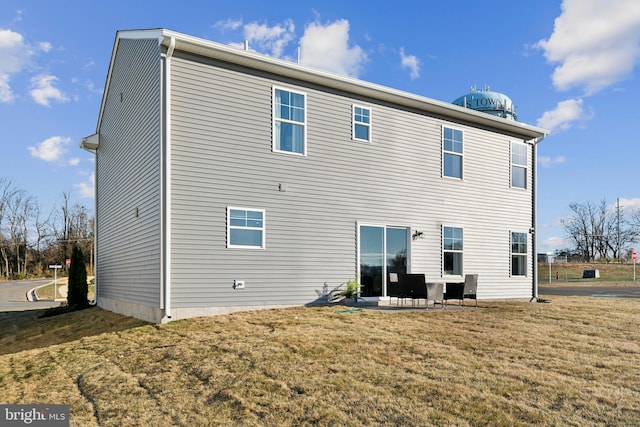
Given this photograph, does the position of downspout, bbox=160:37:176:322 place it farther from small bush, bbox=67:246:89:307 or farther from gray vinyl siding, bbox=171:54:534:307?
small bush, bbox=67:246:89:307

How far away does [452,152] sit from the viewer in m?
14.3

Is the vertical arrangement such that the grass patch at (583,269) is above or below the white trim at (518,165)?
below

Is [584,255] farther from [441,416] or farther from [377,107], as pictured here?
[441,416]

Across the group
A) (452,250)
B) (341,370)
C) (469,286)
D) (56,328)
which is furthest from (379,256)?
(56,328)

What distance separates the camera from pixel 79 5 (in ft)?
42.8

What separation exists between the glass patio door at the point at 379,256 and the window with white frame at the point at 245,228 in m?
2.79

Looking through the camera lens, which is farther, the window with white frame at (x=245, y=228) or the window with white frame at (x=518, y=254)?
the window with white frame at (x=518, y=254)

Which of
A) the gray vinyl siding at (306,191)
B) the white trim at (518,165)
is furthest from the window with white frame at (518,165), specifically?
the gray vinyl siding at (306,191)

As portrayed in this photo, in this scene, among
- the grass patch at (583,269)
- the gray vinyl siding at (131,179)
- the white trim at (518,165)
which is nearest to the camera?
the gray vinyl siding at (131,179)

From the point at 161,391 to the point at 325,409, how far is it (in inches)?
88.6

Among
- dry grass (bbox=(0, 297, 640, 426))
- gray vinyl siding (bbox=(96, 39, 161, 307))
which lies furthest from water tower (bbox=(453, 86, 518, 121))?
gray vinyl siding (bbox=(96, 39, 161, 307))

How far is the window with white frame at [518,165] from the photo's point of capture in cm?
1589

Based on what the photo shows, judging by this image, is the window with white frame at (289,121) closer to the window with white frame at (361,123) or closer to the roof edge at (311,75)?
the roof edge at (311,75)

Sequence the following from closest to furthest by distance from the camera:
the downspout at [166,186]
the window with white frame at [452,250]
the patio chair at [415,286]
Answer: the downspout at [166,186]
the patio chair at [415,286]
the window with white frame at [452,250]
